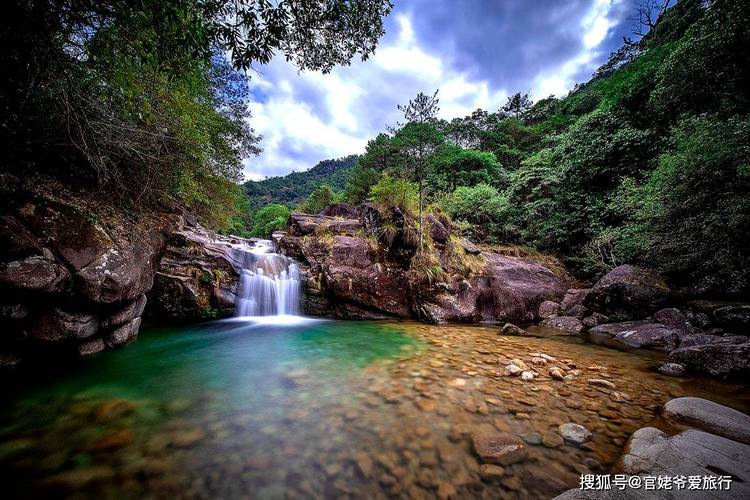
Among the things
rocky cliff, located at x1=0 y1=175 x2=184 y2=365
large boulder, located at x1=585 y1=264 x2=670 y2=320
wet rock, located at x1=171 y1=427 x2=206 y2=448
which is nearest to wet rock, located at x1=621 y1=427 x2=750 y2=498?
wet rock, located at x1=171 y1=427 x2=206 y2=448

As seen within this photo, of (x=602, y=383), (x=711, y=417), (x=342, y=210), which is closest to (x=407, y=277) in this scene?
(x=602, y=383)

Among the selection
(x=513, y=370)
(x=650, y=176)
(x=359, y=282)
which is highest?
(x=650, y=176)

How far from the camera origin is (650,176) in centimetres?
869

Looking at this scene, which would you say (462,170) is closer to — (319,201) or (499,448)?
(319,201)

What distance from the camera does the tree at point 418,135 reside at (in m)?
14.2

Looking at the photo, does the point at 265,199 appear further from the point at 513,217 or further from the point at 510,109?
the point at 513,217

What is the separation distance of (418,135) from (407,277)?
A: 1132 centimetres

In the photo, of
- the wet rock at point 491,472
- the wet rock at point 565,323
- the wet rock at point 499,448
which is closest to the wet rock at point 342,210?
the wet rock at point 565,323

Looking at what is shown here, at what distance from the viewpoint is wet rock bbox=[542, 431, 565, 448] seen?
2.44 metres

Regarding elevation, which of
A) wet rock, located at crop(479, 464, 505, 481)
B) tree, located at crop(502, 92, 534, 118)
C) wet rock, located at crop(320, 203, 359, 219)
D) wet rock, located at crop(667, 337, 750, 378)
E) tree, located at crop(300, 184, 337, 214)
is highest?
tree, located at crop(502, 92, 534, 118)

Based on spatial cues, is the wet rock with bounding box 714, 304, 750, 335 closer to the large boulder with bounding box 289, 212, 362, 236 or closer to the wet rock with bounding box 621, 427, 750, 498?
the wet rock with bounding box 621, 427, 750, 498

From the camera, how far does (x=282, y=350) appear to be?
528 centimetres

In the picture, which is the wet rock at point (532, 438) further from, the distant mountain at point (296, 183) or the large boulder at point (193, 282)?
the distant mountain at point (296, 183)

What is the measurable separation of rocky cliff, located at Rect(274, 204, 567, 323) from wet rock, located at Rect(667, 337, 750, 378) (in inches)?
166
